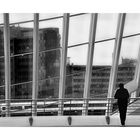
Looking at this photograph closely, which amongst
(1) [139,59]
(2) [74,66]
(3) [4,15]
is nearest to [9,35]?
(3) [4,15]

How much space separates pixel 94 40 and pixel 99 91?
2410mm

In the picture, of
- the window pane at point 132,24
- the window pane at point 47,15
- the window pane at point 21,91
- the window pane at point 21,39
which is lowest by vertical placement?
the window pane at point 21,91

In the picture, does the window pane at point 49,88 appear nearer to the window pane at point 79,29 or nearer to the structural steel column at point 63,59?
the structural steel column at point 63,59

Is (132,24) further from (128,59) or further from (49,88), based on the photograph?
(49,88)

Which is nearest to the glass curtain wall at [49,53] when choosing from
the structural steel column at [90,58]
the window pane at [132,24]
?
the structural steel column at [90,58]

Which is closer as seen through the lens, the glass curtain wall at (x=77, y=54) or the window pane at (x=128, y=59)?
the glass curtain wall at (x=77, y=54)

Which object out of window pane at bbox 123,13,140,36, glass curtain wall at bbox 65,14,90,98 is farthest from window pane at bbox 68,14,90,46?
window pane at bbox 123,13,140,36

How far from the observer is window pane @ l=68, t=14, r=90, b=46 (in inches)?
440

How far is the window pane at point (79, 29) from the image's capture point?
11.2 meters

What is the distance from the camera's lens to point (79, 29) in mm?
11305

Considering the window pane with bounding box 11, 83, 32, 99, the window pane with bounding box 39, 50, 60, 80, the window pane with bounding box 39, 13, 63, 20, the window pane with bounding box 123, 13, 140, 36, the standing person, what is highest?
the window pane with bounding box 39, 13, 63, 20

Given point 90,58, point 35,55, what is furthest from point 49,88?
point 90,58

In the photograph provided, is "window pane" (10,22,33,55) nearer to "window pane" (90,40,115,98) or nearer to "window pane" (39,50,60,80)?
"window pane" (39,50,60,80)
